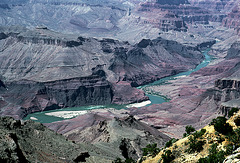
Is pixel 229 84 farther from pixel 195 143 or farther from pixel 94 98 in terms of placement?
pixel 195 143

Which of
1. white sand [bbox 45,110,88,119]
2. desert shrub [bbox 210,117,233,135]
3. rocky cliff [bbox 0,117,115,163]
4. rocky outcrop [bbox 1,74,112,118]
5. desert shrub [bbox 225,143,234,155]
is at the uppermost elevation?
desert shrub [bbox 210,117,233,135]

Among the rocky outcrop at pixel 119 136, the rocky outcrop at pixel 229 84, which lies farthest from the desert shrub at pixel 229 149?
the rocky outcrop at pixel 229 84

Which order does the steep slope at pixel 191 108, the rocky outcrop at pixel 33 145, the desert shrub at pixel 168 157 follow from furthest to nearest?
the steep slope at pixel 191 108 → the rocky outcrop at pixel 33 145 → the desert shrub at pixel 168 157

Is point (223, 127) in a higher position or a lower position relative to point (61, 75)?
higher

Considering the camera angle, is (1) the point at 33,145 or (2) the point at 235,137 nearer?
(2) the point at 235,137

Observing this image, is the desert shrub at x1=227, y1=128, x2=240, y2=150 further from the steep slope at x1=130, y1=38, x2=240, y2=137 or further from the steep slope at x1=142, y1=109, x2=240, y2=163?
the steep slope at x1=130, y1=38, x2=240, y2=137

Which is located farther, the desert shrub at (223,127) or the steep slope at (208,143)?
the desert shrub at (223,127)

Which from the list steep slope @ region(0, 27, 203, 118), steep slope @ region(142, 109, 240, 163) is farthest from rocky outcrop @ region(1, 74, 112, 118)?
steep slope @ region(142, 109, 240, 163)

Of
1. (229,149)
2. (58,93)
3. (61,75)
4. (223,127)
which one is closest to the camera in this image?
(229,149)

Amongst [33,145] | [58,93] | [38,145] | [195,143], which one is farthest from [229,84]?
[195,143]

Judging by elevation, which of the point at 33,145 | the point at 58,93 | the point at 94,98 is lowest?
the point at 94,98

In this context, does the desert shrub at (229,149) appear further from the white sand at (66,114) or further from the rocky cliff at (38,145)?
the white sand at (66,114)
